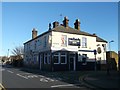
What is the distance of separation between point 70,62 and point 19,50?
5287 cm

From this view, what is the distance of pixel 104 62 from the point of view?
43.4 m

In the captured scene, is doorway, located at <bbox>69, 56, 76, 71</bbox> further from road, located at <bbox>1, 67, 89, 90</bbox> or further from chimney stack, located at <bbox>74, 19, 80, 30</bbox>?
road, located at <bbox>1, 67, 89, 90</bbox>

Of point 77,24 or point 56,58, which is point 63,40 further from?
point 77,24

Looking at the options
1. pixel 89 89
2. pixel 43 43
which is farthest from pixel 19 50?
pixel 89 89

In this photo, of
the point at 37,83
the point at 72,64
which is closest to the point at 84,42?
the point at 72,64

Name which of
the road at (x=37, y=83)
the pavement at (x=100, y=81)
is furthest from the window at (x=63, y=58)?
the road at (x=37, y=83)

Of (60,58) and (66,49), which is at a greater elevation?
(66,49)

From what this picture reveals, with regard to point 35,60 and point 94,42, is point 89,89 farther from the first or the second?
point 35,60

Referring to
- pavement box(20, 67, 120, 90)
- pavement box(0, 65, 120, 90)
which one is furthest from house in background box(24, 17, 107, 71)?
pavement box(20, 67, 120, 90)

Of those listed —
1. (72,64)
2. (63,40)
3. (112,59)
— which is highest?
(63,40)

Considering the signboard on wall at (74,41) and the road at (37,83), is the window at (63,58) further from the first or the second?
the road at (37,83)

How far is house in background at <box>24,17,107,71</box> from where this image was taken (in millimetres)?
36156

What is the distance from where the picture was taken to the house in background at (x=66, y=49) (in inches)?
1423

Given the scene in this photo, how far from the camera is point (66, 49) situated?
37031mm
